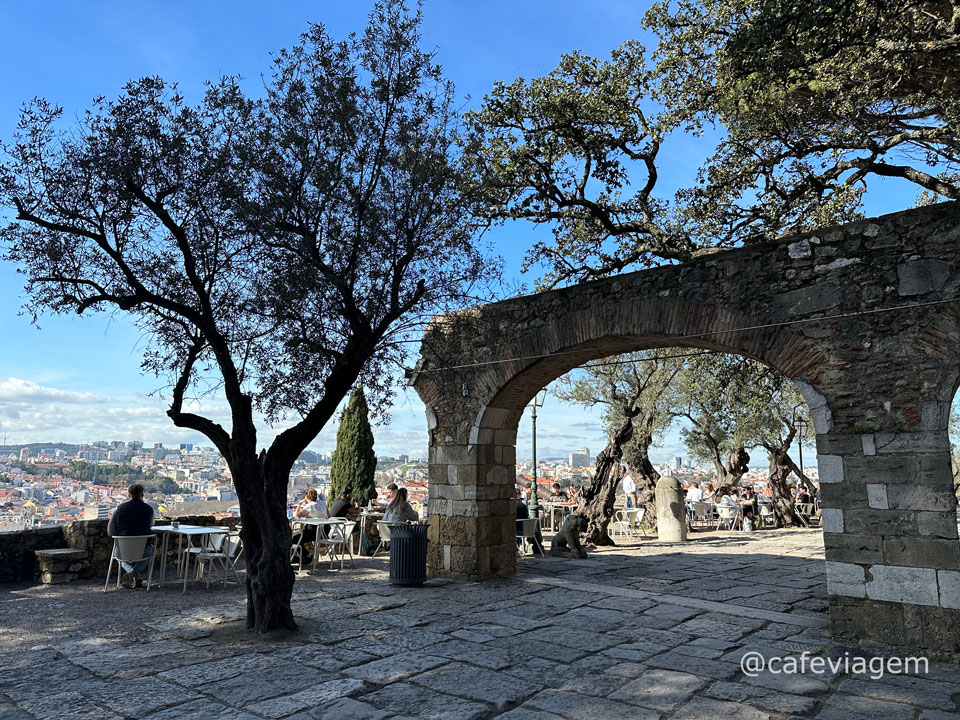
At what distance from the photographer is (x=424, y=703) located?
165 inches

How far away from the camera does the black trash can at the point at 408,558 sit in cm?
842

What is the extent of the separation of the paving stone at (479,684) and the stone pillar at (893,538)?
127 inches

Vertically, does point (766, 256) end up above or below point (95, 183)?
below

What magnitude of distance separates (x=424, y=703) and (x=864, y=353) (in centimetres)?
490

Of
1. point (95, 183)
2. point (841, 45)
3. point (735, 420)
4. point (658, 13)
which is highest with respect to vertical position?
point (658, 13)

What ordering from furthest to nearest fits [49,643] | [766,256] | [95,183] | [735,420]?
[735,420]
[766,256]
[95,183]
[49,643]

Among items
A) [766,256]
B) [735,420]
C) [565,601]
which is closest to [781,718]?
[565,601]

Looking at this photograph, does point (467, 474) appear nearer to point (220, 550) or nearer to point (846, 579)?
point (220, 550)

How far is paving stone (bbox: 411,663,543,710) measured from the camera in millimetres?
4285

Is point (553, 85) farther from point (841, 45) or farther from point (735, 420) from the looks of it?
point (735, 420)

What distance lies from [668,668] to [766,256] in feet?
13.6

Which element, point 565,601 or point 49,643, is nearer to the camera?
point 49,643

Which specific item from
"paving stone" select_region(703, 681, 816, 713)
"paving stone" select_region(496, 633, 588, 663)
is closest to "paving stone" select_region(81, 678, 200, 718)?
"paving stone" select_region(496, 633, 588, 663)

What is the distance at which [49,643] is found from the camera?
223 inches
